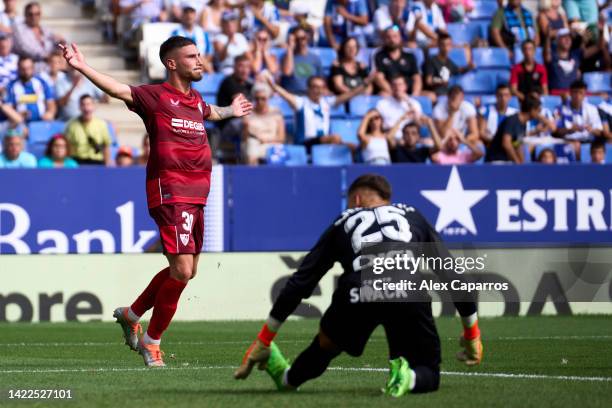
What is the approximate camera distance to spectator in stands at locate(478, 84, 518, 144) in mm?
18953

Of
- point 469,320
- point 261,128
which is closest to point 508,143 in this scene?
point 261,128

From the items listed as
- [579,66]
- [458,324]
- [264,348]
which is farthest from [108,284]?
[579,66]

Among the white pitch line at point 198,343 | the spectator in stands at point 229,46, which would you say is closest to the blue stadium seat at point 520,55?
the spectator in stands at point 229,46

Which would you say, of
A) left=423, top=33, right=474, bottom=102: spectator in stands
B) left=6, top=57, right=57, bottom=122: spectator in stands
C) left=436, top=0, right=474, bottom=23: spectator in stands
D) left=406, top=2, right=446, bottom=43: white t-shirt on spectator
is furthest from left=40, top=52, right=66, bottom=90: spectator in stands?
left=436, top=0, right=474, bottom=23: spectator in stands

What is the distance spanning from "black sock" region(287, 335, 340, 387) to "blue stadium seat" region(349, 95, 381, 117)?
1198 centimetres

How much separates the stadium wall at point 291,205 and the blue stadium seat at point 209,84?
2.54 m

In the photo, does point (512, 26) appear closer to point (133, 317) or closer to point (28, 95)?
point (28, 95)

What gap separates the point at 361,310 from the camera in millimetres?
7109

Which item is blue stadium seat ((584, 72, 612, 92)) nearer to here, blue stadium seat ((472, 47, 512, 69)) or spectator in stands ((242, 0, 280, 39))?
blue stadium seat ((472, 47, 512, 69))

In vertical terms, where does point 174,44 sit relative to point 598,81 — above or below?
above

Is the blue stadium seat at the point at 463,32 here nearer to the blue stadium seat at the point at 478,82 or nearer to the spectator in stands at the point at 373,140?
the blue stadium seat at the point at 478,82

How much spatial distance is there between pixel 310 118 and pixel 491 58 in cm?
434

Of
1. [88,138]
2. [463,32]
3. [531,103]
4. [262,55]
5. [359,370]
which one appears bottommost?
[359,370]

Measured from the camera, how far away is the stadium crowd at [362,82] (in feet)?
57.8
